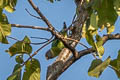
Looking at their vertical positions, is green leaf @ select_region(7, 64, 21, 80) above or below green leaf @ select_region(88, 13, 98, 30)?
below

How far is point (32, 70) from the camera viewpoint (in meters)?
2.11

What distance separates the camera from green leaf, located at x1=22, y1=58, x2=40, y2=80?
6.86 feet

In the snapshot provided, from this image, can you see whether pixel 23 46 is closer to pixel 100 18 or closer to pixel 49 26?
pixel 49 26

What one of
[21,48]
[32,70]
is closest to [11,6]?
[21,48]

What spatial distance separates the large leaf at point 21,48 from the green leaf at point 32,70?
3.3 inches

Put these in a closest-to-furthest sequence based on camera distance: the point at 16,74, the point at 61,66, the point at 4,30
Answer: the point at 4,30, the point at 16,74, the point at 61,66

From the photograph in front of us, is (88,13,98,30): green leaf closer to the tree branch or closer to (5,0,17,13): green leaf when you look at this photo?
the tree branch

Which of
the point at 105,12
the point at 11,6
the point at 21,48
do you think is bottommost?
the point at 21,48

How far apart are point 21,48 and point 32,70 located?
0.61ft

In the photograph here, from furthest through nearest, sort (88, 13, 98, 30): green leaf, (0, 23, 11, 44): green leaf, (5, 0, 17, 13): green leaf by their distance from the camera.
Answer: (5, 0, 17, 13): green leaf, (0, 23, 11, 44): green leaf, (88, 13, 98, 30): green leaf

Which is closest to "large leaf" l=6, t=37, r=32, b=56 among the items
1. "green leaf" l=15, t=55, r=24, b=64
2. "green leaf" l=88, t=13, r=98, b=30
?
"green leaf" l=15, t=55, r=24, b=64

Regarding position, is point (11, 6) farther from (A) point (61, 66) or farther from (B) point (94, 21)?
(B) point (94, 21)

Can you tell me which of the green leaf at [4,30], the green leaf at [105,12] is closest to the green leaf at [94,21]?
the green leaf at [105,12]

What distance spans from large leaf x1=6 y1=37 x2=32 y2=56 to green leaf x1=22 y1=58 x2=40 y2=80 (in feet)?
A: 0.27
